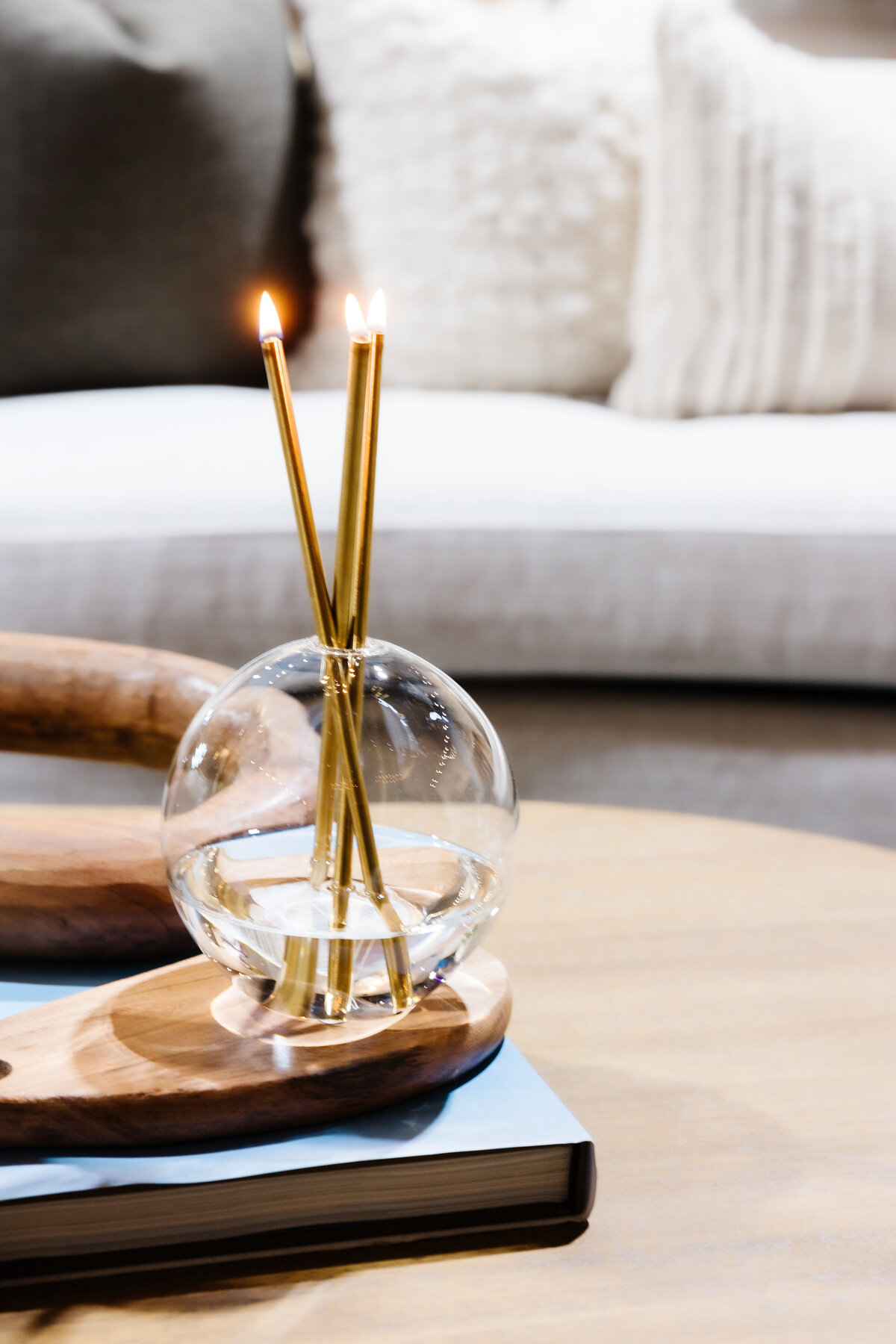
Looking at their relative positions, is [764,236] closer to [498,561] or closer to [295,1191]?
[498,561]

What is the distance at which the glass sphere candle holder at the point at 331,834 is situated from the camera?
376 mm

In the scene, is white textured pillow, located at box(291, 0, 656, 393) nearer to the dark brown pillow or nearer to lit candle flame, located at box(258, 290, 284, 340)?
the dark brown pillow

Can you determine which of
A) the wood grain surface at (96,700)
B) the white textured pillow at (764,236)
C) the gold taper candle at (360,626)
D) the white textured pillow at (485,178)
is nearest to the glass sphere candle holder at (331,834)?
the gold taper candle at (360,626)

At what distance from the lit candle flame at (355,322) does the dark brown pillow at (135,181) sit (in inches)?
50.0

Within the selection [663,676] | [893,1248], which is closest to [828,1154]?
[893,1248]

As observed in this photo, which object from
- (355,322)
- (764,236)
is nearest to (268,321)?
(355,322)

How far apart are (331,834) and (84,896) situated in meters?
0.12

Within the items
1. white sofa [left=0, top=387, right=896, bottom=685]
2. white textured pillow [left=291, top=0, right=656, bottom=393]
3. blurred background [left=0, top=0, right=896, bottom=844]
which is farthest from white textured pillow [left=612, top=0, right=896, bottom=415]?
white sofa [left=0, top=387, right=896, bottom=685]

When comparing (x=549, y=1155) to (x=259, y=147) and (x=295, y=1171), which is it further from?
(x=259, y=147)

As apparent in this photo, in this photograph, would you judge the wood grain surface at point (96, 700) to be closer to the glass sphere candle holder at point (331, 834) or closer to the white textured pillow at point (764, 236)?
the glass sphere candle holder at point (331, 834)

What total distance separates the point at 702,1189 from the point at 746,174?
1.28 m

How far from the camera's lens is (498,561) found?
3.70ft

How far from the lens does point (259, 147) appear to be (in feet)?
5.06

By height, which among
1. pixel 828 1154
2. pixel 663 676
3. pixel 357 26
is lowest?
pixel 663 676
